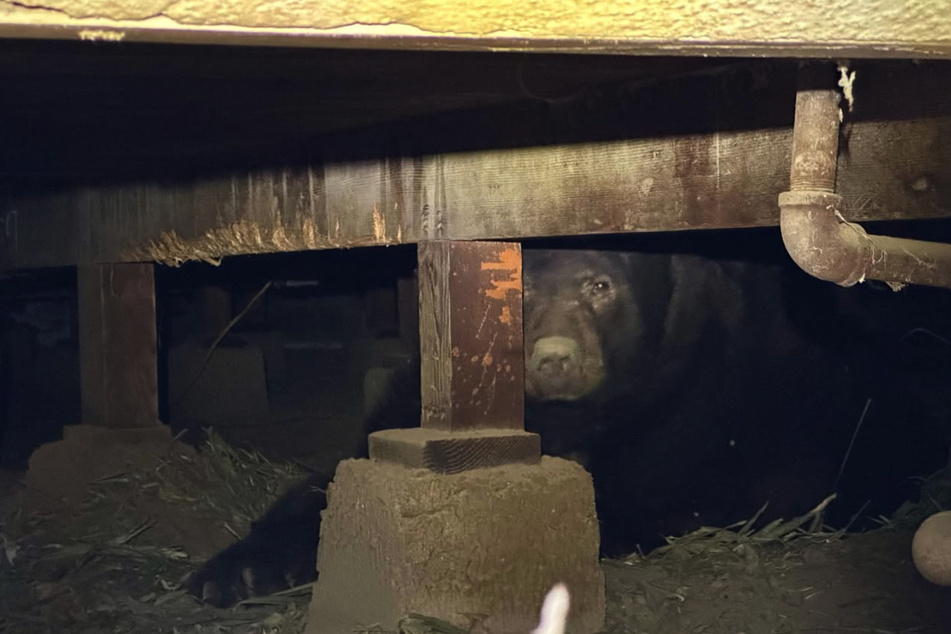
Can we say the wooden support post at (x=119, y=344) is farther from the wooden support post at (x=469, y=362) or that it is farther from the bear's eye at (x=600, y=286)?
the wooden support post at (x=469, y=362)

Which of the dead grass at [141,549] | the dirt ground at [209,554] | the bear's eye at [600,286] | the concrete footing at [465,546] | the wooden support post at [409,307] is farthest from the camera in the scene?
the wooden support post at [409,307]

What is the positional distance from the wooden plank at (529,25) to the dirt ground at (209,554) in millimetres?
2045

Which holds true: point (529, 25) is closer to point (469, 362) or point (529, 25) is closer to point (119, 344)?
point (469, 362)

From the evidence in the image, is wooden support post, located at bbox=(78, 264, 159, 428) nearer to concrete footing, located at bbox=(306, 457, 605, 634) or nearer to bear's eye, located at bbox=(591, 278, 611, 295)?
bear's eye, located at bbox=(591, 278, 611, 295)

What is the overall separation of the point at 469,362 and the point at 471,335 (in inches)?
3.3

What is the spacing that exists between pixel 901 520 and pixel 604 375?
140cm

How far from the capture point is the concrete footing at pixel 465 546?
11.1 feet

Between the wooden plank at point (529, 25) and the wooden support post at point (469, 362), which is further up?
the wooden plank at point (529, 25)

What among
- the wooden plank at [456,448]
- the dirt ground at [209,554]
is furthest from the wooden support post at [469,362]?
the dirt ground at [209,554]

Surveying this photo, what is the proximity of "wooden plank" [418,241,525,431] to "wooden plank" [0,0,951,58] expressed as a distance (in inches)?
69.5

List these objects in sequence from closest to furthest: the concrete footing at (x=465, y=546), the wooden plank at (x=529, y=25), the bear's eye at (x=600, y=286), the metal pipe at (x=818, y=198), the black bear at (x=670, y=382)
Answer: the wooden plank at (x=529, y=25)
the metal pipe at (x=818, y=198)
the concrete footing at (x=465, y=546)
the black bear at (x=670, y=382)
the bear's eye at (x=600, y=286)

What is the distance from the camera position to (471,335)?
3.53 meters

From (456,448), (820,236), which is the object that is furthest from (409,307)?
(820,236)

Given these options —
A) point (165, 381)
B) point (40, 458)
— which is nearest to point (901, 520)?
point (40, 458)
